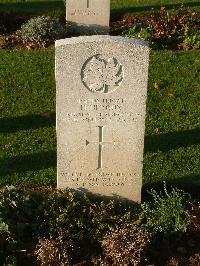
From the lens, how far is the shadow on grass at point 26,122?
7919 mm

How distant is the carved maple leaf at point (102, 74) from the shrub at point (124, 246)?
1.42 m

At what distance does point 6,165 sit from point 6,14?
5365 mm

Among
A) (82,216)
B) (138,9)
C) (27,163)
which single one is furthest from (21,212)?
(138,9)

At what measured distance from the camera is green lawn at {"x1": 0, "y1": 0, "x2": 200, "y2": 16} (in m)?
12.0

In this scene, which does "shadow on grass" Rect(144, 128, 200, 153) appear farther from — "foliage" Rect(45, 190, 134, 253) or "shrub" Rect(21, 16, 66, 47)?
"shrub" Rect(21, 16, 66, 47)

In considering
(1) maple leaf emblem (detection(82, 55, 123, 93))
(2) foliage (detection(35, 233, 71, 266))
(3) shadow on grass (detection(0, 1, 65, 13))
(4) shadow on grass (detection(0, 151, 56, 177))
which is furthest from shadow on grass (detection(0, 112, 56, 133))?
(3) shadow on grass (detection(0, 1, 65, 13))

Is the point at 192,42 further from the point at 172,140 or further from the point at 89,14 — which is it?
the point at 172,140

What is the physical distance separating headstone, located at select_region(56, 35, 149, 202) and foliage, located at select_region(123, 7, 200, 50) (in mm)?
4855

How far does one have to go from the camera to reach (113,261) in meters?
5.29

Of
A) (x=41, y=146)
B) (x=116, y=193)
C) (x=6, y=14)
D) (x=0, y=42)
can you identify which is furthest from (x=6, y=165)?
(x=6, y=14)

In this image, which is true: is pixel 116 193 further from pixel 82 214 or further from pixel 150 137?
pixel 150 137

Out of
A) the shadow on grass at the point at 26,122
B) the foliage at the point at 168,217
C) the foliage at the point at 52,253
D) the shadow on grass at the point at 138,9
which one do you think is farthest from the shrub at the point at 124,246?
the shadow on grass at the point at 138,9

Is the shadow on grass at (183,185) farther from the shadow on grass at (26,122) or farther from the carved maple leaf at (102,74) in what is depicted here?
the shadow on grass at (26,122)

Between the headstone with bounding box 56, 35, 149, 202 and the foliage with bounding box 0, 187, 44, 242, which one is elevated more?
the headstone with bounding box 56, 35, 149, 202
